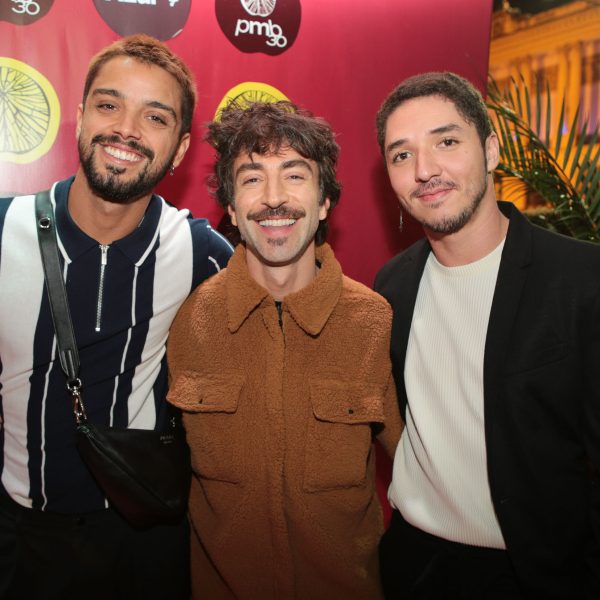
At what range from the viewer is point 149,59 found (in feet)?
6.73

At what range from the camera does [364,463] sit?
1933 mm

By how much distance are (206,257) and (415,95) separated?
1.09 meters

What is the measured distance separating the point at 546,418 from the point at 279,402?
2.97 feet

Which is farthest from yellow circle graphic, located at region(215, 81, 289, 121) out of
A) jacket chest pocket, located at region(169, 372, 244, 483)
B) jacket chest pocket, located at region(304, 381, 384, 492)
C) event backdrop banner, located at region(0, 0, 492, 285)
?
jacket chest pocket, located at region(304, 381, 384, 492)

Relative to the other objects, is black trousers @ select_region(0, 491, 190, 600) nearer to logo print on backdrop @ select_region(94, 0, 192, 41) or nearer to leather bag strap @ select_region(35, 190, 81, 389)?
leather bag strap @ select_region(35, 190, 81, 389)

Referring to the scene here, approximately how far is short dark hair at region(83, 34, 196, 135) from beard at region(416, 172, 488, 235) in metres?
1.06

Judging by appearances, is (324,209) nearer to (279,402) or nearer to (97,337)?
(279,402)

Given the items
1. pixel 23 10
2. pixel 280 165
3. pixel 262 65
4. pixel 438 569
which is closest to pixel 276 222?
pixel 280 165

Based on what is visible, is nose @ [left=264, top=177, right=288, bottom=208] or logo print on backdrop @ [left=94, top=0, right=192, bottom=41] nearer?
nose @ [left=264, top=177, right=288, bottom=208]

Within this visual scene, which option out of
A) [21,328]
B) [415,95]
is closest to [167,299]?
[21,328]

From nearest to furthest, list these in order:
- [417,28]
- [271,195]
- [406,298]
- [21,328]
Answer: [21,328], [271,195], [406,298], [417,28]

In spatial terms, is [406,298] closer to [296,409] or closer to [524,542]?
[296,409]

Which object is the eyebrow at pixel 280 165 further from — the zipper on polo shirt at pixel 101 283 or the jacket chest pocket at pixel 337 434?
the jacket chest pocket at pixel 337 434

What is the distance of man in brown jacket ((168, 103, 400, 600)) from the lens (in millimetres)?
1879
